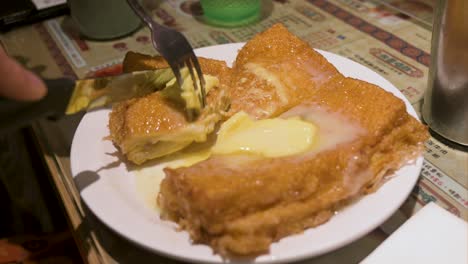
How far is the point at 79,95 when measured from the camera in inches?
31.9

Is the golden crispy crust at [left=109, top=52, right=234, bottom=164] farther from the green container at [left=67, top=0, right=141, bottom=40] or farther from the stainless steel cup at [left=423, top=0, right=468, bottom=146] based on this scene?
the green container at [left=67, top=0, right=141, bottom=40]

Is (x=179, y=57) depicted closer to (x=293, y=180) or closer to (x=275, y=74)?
(x=275, y=74)

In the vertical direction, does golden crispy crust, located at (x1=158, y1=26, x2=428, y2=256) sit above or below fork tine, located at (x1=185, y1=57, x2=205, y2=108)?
below

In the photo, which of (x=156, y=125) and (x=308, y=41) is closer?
(x=156, y=125)

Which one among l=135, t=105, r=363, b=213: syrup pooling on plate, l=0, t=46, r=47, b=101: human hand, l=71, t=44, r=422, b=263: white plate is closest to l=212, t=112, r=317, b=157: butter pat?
l=135, t=105, r=363, b=213: syrup pooling on plate

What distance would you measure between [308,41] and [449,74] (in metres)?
0.58

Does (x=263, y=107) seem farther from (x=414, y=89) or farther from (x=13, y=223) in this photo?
(x=13, y=223)

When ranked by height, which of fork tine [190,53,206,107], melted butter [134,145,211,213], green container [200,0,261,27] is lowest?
green container [200,0,261,27]

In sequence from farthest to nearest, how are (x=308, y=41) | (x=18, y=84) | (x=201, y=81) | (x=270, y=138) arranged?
(x=308, y=41) < (x=201, y=81) < (x=270, y=138) < (x=18, y=84)

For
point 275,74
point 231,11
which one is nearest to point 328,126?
point 275,74

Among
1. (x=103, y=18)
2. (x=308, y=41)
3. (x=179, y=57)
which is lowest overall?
(x=308, y=41)

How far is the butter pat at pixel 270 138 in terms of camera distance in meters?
0.81

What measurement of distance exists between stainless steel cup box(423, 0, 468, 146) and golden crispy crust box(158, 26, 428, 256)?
6.3 inches

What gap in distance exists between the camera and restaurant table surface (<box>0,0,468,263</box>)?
34.2 inches
